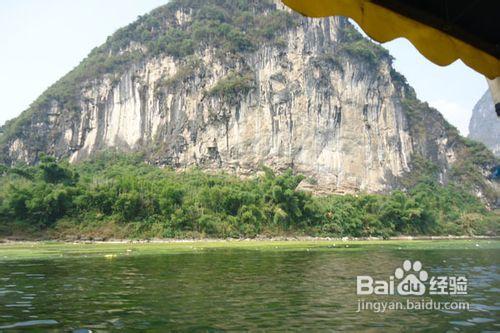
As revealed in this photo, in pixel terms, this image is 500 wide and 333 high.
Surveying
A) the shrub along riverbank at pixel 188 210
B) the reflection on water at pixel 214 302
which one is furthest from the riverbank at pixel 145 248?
the reflection on water at pixel 214 302

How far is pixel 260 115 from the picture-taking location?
82625 mm

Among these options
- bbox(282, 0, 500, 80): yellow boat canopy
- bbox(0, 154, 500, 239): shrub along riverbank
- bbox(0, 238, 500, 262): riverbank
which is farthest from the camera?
bbox(0, 154, 500, 239): shrub along riverbank

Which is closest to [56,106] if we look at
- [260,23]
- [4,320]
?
[260,23]

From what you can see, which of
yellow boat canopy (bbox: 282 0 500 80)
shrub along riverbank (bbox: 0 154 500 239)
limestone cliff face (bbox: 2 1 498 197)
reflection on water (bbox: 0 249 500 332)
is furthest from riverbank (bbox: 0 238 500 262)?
limestone cliff face (bbox: 2 1 498 197)

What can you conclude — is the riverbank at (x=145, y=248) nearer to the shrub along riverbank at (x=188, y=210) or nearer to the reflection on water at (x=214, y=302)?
the shrub along riverbank at (x=188, y=210)

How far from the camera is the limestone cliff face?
81.1m

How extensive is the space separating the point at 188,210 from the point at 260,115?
115 ft

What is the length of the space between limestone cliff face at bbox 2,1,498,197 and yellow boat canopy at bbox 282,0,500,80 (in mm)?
73566

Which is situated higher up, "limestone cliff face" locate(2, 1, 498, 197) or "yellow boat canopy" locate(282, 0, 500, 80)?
"limestone cliff face" locate(2, 1, 498, 197)

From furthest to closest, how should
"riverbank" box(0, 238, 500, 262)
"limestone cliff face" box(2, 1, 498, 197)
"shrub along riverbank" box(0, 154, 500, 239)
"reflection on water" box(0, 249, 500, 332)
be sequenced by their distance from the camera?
"limestone cliff face" box(2, 1, 498, 197), "shrub along riverbank" box(0, 154, 500, 239), "riverbank" box(0, 238, 500, 262), "reflection on water" box(0, 249, 500, 332)

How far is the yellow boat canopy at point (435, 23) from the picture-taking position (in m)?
3.59

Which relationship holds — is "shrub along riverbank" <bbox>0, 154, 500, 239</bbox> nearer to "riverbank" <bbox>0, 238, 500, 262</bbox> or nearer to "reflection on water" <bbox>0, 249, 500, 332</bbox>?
"riverbank" <bbox>0, 238, 500, 262</bbox>

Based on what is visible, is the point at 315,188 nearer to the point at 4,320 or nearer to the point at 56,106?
the point at 56,106

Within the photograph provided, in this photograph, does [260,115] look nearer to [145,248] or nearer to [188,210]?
[188,210]
